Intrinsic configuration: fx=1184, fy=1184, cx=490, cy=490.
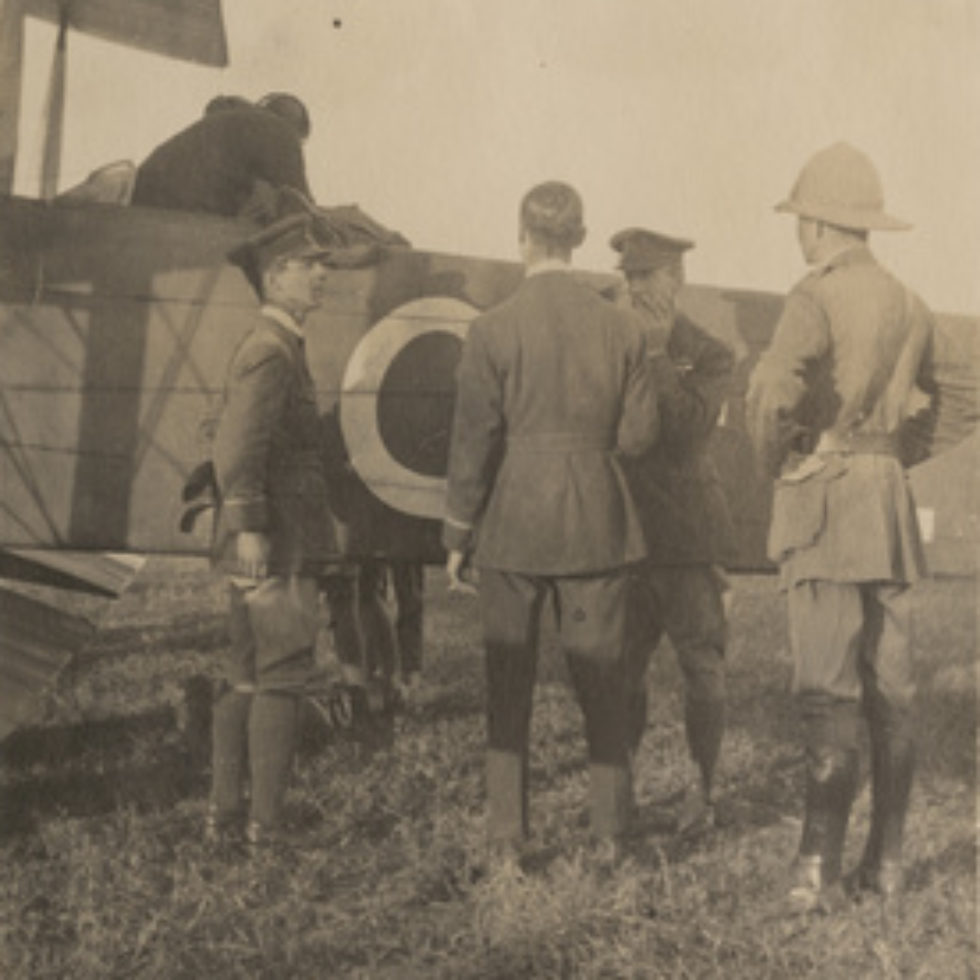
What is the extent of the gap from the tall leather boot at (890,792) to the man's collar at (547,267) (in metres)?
1.64

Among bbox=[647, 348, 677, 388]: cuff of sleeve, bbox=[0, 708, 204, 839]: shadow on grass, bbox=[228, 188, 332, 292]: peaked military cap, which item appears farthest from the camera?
bbox=[647, 348, 677, 388]: cuff of sleeve

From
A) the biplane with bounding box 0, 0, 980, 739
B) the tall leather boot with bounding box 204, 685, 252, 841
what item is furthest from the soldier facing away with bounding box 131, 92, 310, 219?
the tall leather boot with bounding box 204, 685, 252, 841

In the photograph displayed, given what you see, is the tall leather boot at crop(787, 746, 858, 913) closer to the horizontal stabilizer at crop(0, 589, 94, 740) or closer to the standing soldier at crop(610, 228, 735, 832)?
the standing soldier at crop(610, 228, 735, 832)

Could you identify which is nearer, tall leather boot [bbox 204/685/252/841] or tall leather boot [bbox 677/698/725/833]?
tall leather boot [bbox 204/685/252/841]

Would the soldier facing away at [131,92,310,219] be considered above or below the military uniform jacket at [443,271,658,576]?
above

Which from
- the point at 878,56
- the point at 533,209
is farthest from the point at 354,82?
the point at 878,56

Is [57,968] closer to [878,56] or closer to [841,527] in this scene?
[841,527]

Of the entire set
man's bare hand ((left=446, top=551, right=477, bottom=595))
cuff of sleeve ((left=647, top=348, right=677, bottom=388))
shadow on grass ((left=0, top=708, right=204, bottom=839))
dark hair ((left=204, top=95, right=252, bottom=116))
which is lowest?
shadow on grass ((left=0, top=708, right=204, bottom=839))

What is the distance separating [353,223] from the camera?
15.8ft

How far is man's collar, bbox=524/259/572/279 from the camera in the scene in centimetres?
363

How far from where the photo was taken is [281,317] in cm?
383

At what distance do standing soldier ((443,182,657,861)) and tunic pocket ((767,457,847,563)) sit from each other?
424mm

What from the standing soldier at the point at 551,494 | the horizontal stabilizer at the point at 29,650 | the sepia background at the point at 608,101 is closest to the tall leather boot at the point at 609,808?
the standing soldier at the point at 551,494

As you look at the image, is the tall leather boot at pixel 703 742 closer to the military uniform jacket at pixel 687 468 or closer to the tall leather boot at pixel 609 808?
the military uniform jacket at pixel 687 468
